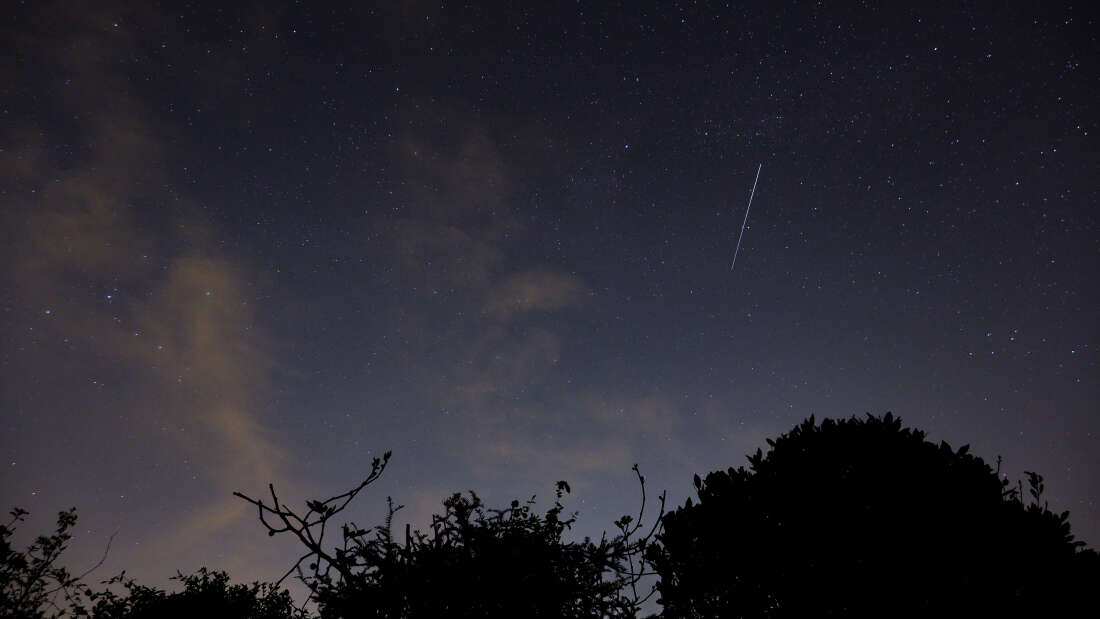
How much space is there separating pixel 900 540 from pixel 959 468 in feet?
7.21

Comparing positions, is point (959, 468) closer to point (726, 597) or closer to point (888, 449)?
point (888, 449)

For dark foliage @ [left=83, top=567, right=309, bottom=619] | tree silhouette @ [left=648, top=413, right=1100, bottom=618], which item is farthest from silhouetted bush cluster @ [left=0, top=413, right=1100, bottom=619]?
dark foliage @ [left=83, top=567, right=309, bottom=619]

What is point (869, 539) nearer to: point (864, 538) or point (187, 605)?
point (864, 538)

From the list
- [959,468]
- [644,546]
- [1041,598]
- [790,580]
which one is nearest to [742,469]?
[790,580]

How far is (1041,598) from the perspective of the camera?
8352 millimetres

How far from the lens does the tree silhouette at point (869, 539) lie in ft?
28.3

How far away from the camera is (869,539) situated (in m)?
9.41

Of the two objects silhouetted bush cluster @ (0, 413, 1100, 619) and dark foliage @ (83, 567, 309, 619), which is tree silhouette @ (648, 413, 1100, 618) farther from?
dark foliage @ (83, 567, 309, 619)

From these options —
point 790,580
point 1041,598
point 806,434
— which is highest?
point 806,434

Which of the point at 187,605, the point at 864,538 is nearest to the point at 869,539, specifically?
the point at 864,538

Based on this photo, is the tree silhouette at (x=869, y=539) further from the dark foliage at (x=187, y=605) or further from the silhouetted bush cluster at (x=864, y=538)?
the dark foliage at (x=187, y=605)

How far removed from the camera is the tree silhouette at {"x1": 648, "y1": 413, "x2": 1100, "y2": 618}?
8.63 m

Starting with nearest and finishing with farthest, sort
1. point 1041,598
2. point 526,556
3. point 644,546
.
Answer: point 644,546 < point 526,556 < point 1041,598

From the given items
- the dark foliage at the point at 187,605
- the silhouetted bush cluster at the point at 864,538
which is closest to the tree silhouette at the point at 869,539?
the silhouetted bush cluster at the point at 864,538
